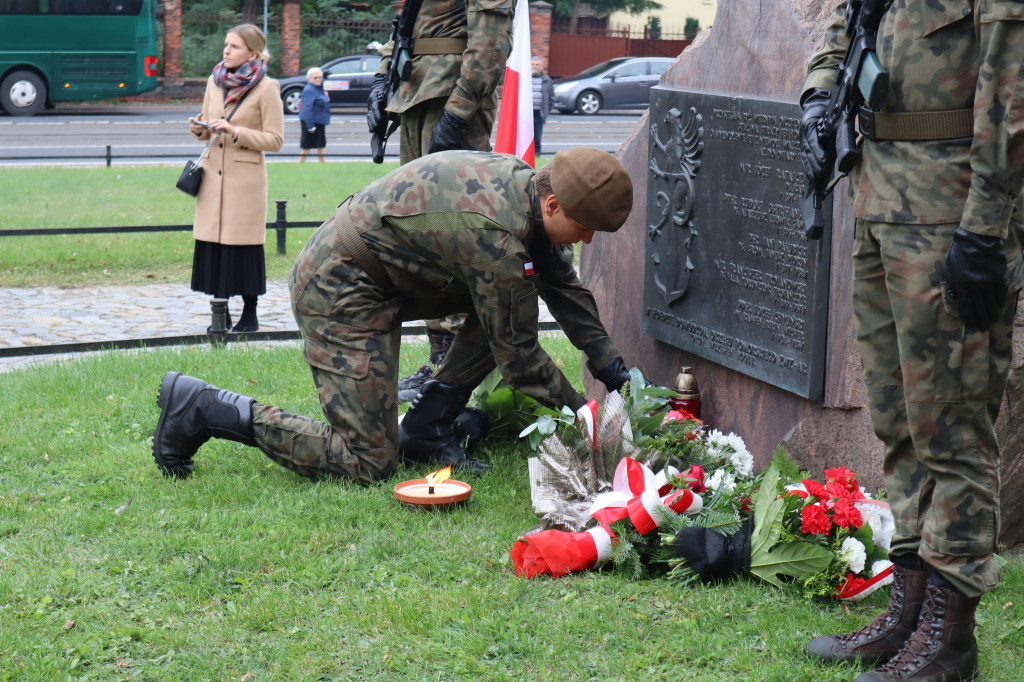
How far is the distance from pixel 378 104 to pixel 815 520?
12.1ft

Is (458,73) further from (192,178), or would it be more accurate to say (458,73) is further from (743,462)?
(743,462)

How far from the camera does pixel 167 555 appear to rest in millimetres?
3734

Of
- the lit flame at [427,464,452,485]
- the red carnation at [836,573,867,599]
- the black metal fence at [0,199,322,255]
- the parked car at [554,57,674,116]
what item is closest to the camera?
the red carnation at [836,573,867,599]

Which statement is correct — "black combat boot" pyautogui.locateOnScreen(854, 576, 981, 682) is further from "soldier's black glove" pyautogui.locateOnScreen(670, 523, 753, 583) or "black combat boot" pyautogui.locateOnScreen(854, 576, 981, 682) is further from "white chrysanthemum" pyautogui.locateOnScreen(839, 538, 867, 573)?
"soldier's black glove" pyautogui.locateOnScreen(670, 523, 753, 583)

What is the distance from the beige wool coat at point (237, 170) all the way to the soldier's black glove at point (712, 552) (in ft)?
13.8

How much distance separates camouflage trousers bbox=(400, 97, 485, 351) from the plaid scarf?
3.91 ft

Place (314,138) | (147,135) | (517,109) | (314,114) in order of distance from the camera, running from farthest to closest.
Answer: (147,135)
(314,138)
(314,114)
(517,109)

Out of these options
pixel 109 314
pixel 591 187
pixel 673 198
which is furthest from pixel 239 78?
pixel 591 187

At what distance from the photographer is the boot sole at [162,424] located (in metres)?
4.32

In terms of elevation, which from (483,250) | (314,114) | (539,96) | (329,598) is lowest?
(329,598)

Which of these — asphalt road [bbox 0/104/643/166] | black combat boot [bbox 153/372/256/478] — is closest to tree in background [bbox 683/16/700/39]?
asphalt road [bbox 0/104/643/166]

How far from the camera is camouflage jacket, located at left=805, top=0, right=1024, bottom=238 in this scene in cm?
246

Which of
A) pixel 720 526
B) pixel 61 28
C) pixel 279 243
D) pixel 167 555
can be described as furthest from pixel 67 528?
pixel 61 28

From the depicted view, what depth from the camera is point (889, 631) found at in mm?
2961
